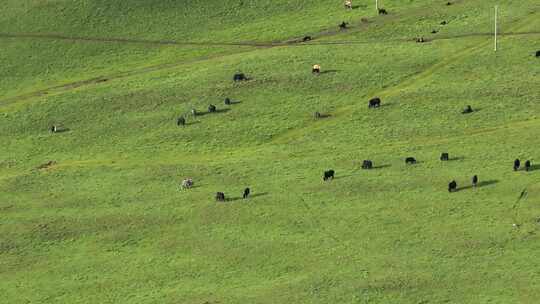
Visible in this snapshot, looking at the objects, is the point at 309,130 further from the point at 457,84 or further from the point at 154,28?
the point at 154,28

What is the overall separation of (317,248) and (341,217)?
251 inches

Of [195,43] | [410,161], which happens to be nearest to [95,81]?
[195,43]

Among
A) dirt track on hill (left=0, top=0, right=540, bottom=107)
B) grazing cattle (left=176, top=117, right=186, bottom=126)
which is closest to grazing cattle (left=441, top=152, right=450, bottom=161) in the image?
grazing cattle (left=176, top=117, right=186, bottom=126)

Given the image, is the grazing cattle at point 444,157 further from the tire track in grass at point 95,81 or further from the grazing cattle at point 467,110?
the tire track in grass at point 95,81

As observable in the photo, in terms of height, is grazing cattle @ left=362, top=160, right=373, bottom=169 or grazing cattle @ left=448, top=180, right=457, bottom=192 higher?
grazing cattle @ left=362, top=160, right=373, bottom=169

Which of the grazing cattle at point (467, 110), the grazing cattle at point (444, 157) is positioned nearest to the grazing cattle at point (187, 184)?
the grazing cattle at point (444, 157)

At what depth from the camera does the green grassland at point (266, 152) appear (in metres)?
91.7

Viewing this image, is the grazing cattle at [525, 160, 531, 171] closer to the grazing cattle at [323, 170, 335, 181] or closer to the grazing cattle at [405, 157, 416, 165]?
the grazing cattle at [405, 157, 416, 165]

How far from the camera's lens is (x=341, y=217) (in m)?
101

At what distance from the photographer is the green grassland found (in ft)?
301

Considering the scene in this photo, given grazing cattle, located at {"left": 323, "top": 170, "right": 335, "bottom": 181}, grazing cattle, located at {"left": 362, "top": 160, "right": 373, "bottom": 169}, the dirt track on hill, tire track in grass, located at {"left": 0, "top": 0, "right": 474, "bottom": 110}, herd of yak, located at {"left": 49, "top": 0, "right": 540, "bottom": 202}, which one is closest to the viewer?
herd of yak, located at {"left": 49, "top": 0, "right": 540, "bottom": 202}

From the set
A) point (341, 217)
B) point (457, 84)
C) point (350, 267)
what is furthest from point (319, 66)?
point (350, 267)

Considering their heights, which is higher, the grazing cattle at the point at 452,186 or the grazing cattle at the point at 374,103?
the grazing cattle at the point at 374,103

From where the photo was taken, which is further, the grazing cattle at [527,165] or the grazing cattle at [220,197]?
the grazing cattle at [220,197]
